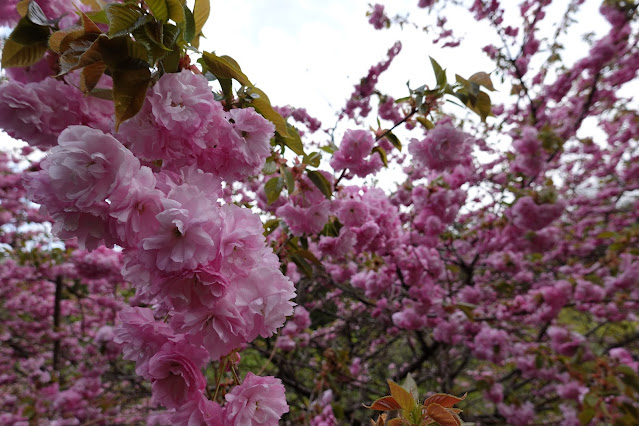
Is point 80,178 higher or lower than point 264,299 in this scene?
higher

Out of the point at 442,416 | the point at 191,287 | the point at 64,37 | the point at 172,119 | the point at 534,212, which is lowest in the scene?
the point at 442,416

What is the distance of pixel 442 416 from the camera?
0.52 m

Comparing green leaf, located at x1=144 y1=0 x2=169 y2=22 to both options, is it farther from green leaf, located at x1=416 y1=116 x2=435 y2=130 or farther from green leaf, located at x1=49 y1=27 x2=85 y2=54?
green leaf, located at x1=416 y1=116 x2=435 y2=130

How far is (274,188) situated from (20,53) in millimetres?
787

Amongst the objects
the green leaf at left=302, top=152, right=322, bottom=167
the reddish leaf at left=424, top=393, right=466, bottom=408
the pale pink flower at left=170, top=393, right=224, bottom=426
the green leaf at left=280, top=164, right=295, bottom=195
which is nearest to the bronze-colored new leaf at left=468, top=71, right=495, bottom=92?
the green leaf at left=302, top=152, right=322, bottom=167

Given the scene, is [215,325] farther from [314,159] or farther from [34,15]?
[314,159]

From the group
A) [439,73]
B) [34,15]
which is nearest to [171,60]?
[34,15]

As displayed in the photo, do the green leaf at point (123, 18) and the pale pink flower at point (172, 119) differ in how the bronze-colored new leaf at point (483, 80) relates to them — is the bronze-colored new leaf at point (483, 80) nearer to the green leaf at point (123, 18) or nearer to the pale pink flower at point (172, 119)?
the pale pink flower at point (172, 119)

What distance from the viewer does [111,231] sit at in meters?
0.57

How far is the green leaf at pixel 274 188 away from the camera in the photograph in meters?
1.30

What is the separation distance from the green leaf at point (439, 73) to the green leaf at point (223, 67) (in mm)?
812

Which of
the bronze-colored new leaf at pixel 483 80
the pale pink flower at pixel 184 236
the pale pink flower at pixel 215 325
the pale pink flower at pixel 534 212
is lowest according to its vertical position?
the pale pink flower at pixel 215 325

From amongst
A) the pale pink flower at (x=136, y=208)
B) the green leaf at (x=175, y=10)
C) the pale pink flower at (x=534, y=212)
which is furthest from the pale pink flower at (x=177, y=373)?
the pale pink flower at (x=534, y=212)

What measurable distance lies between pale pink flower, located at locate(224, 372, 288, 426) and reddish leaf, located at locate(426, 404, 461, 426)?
26 centimetres
